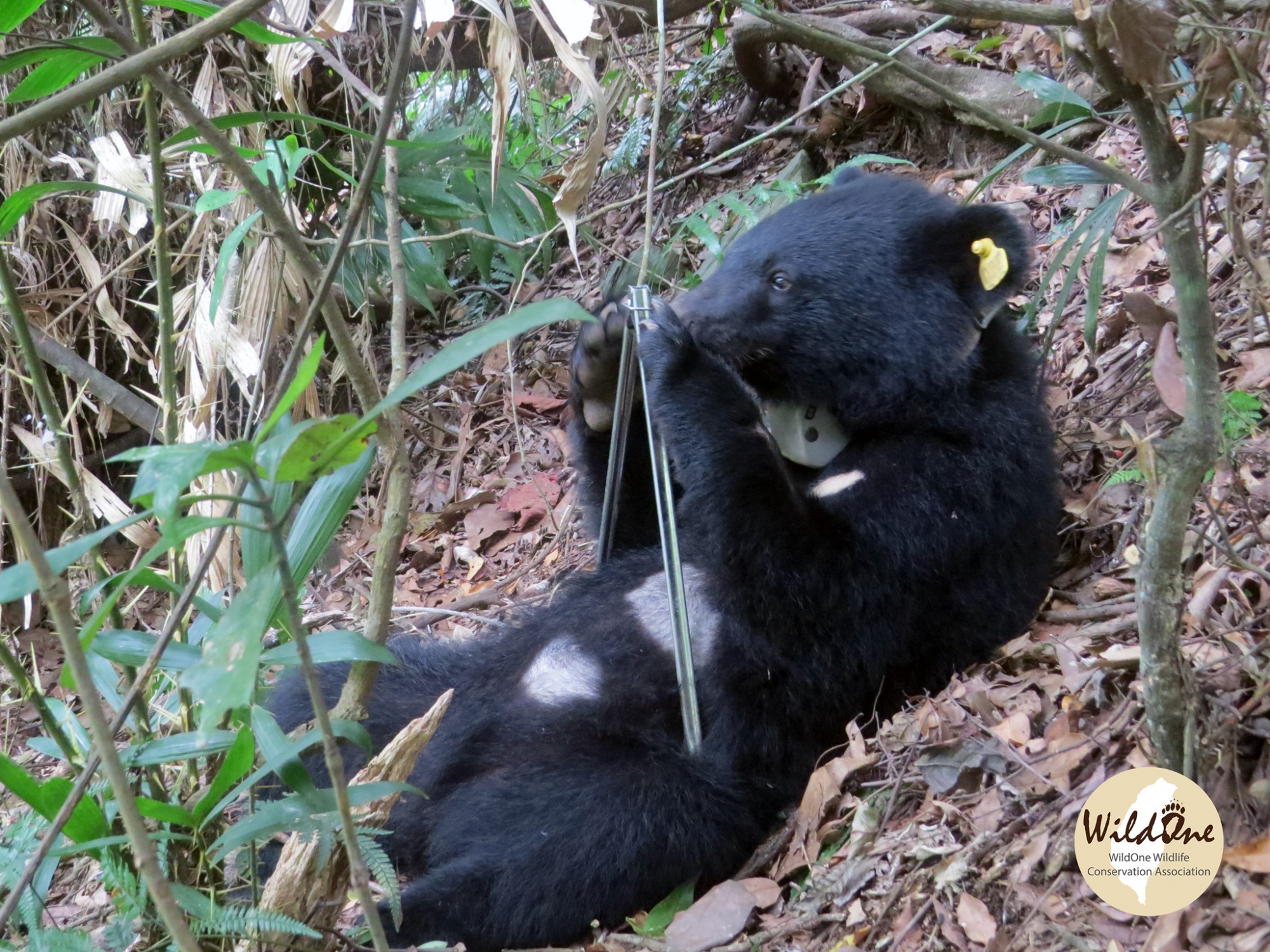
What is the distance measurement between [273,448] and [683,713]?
203 centimetres

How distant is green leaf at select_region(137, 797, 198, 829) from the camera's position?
67.7 inches

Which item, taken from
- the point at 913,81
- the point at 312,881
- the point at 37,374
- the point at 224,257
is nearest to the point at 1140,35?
the point at 312,881

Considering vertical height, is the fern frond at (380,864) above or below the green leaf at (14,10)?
below

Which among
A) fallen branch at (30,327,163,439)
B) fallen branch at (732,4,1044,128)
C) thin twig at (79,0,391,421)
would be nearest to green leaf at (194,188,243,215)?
fallen branch at (30,327,163,439)

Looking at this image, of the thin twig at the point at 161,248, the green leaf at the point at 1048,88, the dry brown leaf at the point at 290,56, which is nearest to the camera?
the thin twig at the point at 161,248

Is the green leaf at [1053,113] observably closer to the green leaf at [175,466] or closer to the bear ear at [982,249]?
the bear ear at [982,249]

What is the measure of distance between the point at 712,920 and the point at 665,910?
31cm

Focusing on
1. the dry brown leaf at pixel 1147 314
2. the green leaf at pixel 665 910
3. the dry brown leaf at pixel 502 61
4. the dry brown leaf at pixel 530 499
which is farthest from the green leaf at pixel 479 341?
the dry brown leaf at pixel 530 499

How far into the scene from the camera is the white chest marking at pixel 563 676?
11.1 ft

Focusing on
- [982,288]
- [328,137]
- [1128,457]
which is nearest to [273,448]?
[982,288]

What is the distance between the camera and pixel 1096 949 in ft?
5.69

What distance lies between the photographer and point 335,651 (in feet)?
5.38

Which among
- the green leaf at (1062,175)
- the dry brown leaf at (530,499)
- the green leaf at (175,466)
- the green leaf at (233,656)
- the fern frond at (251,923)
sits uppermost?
the green leaf at (175,466)

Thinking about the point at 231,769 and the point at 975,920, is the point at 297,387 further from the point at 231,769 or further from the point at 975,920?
the point at 975,920
